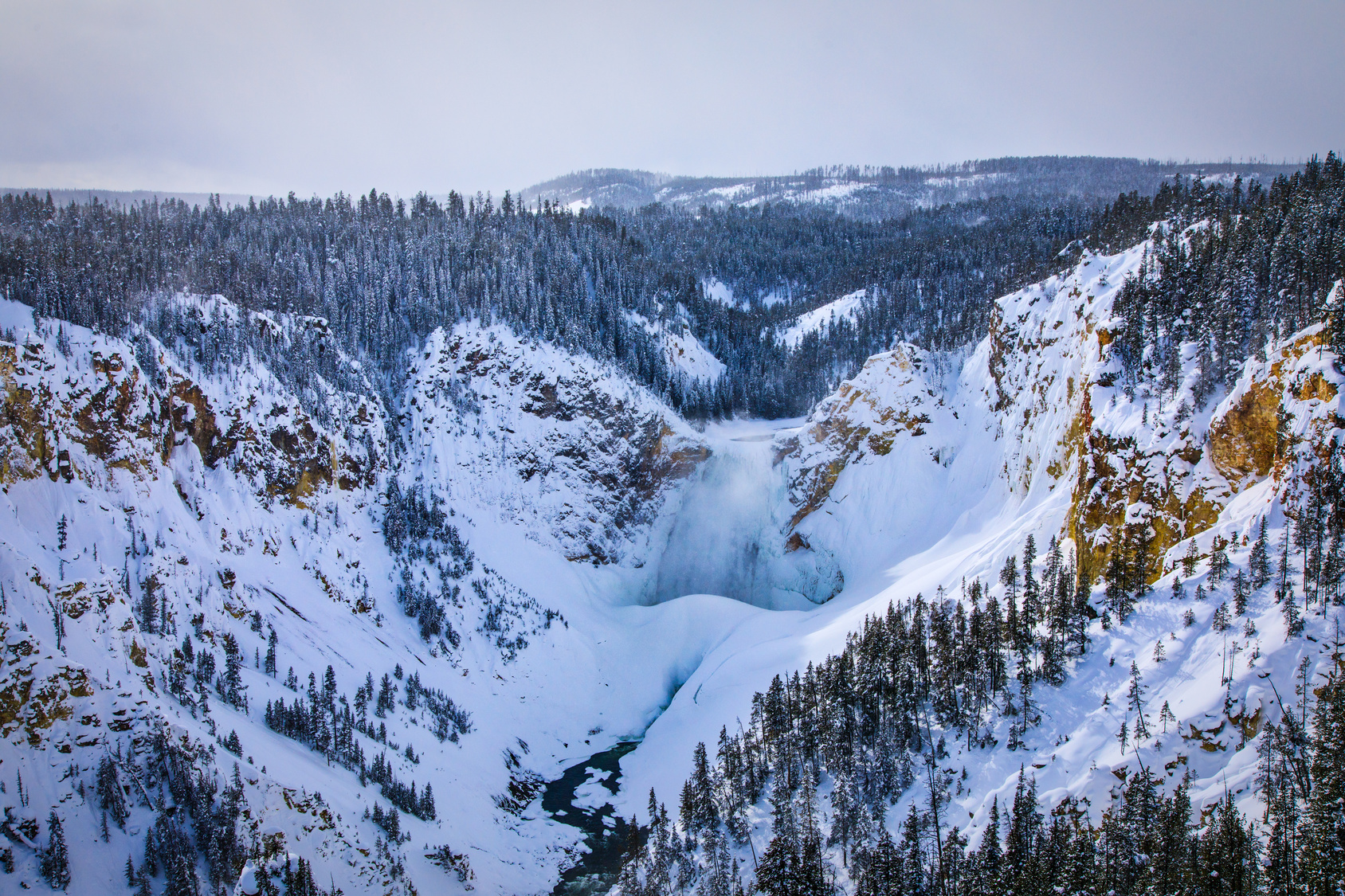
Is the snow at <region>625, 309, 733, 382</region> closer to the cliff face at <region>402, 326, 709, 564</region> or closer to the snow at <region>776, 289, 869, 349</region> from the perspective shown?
the cliff face at <region>402, 326, 709, 564</region>

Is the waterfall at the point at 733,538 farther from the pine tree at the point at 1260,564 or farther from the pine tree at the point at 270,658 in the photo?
the pine tree at the point at 1260,564

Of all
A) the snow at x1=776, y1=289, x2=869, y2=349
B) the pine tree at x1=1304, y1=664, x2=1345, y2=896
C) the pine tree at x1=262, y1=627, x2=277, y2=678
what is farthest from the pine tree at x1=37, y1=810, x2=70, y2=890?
the snow at x1=776, y1=289, x2=869, y2=349


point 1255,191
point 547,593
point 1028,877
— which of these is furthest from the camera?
point 547,593

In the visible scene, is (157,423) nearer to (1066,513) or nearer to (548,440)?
(548,440)

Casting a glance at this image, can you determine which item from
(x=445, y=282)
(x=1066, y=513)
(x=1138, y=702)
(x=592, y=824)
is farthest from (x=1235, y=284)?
(x=445, y=282)

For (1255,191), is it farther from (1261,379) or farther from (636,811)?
(636,811)

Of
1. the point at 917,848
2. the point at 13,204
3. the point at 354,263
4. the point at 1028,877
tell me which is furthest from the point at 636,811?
the point at 13,204

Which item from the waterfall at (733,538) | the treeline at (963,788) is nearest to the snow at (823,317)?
the waterfall at (733,538)
